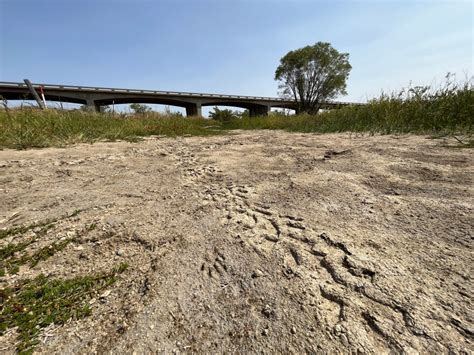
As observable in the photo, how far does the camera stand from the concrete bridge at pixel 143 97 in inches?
930

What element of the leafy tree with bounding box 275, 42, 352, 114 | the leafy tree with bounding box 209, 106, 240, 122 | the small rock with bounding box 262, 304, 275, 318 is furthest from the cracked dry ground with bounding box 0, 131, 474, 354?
the leafy tree with bounding box 275, 42, 352, 114

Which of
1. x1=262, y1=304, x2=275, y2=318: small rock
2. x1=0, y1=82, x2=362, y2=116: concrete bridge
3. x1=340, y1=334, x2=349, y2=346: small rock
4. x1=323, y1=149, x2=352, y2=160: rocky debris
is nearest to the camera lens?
x1=340, y1=334, x2=349, y2=346: small rock

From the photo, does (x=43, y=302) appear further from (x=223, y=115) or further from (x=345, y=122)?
(x=223, y=115)

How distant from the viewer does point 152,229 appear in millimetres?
1210

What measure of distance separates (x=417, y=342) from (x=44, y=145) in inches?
175

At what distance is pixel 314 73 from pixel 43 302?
3276 centimetres

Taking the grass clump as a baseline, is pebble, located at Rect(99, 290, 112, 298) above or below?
below

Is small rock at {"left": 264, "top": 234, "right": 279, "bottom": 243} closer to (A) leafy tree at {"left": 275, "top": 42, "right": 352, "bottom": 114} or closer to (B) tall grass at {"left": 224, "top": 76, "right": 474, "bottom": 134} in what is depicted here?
(B) tall grass at {"left": 224, "top": 76, "right": 474, "bottom": 134}

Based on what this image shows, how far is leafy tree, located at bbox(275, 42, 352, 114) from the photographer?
2681 centimetres

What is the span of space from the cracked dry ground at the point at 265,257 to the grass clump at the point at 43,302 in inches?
1.2

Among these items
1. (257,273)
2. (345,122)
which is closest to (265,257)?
(257,273)

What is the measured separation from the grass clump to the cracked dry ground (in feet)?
0.10

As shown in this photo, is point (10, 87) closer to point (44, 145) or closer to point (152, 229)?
point (44, 145)

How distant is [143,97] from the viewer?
30.6 meters
